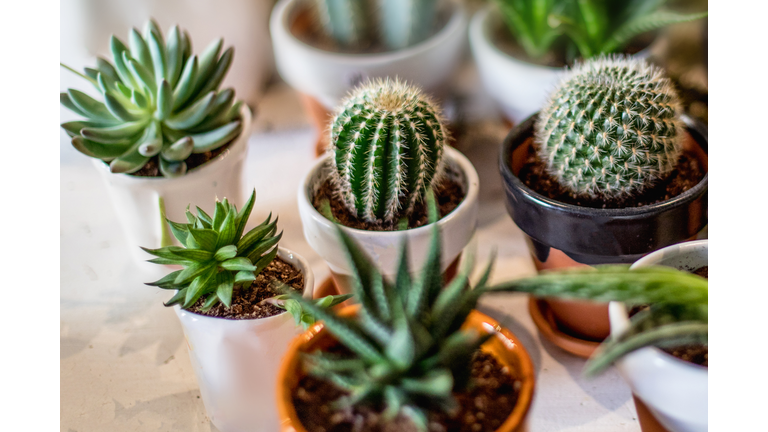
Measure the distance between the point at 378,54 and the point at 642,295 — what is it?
2.88 ft

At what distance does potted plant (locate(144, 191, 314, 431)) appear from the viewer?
2.41ft

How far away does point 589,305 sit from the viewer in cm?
84

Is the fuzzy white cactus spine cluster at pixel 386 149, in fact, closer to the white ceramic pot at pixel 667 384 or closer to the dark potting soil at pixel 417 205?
the dark potting soil at pixel 417 205

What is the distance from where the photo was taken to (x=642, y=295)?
57 centimetres

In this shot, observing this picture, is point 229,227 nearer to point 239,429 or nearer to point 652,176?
point 239,429

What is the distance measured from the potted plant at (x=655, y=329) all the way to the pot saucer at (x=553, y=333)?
0.25m

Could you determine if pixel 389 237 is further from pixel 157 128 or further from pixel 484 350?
pixel 157 128

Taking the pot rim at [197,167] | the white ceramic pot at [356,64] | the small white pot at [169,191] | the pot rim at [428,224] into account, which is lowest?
the small white pot at [169,191]

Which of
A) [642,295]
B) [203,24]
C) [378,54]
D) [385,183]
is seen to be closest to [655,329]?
[642,295]

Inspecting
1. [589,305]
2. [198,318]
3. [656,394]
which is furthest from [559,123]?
[198,318]

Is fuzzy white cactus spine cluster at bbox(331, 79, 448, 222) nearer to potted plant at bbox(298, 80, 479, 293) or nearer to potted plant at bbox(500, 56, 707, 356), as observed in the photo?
potted plant at bbox(298, 80, 479, 293)

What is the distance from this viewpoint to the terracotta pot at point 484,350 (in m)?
0.57

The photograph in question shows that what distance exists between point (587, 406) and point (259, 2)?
1.15 m

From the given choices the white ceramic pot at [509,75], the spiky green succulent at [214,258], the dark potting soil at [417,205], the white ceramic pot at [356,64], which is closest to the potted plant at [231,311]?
the spiky green succulent at [214,258]
